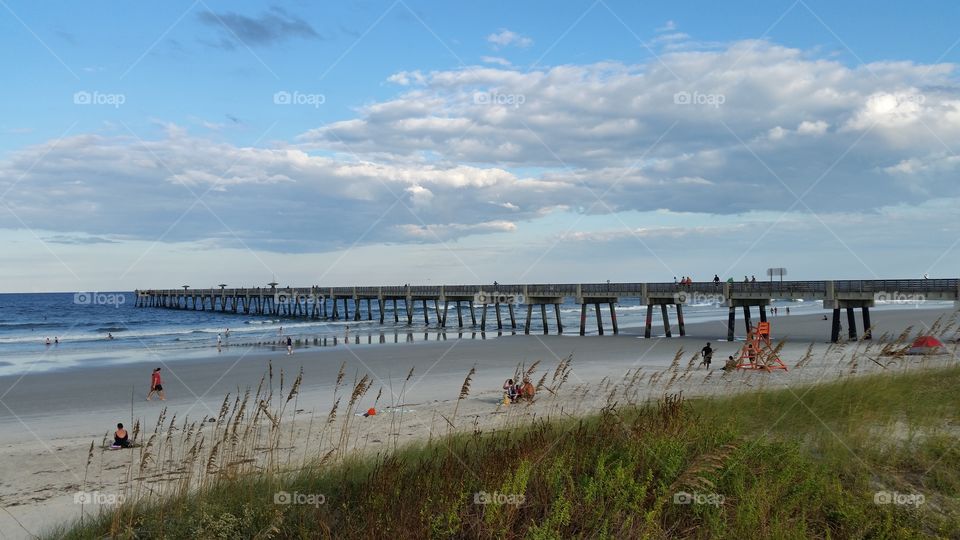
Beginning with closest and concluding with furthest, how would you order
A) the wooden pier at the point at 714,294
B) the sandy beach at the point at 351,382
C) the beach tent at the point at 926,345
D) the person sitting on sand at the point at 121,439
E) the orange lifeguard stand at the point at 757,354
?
the orange lifeguard stand at the point at 757,354 → the beach tent at the point at 926,345 → the sandy beach at the point at 351,382 → the person sitting on sand at the point at 121,439 → the wooden pier at the point at 714,294

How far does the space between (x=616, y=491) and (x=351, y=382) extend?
2090 cm

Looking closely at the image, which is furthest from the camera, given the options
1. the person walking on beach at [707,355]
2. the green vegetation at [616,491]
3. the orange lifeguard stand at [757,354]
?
the person walking on beach at [707,355]

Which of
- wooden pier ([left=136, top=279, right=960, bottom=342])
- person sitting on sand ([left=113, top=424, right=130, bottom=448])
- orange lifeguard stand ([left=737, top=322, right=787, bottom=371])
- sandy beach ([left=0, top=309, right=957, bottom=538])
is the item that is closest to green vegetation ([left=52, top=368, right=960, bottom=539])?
sandy beach ([left=0, top=309, right=957, bottom=538])

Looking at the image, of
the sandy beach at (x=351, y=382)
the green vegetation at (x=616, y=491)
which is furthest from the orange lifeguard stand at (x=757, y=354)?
the green vegetation at (x=616, y=491)

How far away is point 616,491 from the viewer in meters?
5.42

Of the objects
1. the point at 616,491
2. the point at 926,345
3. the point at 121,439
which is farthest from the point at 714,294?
the point at 616,491

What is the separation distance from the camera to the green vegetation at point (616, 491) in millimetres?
5090

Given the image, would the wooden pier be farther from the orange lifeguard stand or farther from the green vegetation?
the green vegetation

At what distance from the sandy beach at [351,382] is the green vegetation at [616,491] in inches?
41.4

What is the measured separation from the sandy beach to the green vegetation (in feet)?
3.45

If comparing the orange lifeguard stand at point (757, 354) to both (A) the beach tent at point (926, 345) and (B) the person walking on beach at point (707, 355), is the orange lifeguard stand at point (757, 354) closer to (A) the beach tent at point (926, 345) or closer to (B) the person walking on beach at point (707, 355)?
(B) the person walking on beach at point (707, 355)

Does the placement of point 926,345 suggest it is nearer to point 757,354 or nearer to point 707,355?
point 757,354

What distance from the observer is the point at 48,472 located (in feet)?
39.4

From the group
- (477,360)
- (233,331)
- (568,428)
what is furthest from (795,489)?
(233,331)
